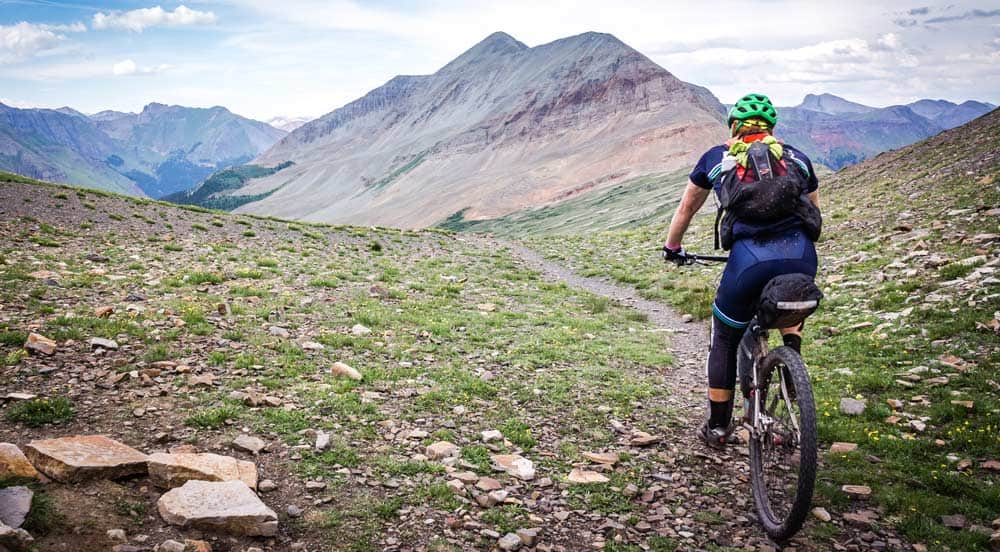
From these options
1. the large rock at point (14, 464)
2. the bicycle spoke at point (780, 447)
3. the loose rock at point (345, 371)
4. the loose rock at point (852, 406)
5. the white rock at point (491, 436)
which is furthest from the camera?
the loose rock at point (345, 371)

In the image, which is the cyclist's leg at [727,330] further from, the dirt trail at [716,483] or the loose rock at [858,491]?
the loose rock at [858,491]

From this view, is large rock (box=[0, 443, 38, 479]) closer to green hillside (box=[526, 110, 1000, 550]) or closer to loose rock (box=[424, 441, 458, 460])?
loose rock (box=[424, 441, 458, 460])

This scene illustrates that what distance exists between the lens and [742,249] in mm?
5492

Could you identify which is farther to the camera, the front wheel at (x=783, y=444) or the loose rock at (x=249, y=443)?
the loose rock at (x=249, y=443)

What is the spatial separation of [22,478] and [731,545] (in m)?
6.55

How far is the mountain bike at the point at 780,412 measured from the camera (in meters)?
4.70

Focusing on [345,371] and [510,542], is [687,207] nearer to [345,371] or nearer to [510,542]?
[510,542]

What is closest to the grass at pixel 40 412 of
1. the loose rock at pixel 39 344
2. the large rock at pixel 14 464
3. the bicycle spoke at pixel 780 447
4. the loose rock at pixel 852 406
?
the large rock at pixel 14 464

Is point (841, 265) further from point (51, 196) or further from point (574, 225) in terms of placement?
point (574, 225)

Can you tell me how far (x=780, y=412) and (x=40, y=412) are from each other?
861cm

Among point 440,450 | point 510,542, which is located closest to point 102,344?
point 440,450

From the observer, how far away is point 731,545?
5.17 m

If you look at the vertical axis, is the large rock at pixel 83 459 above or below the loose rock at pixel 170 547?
above

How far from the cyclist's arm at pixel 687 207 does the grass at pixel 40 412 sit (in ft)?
25.3
